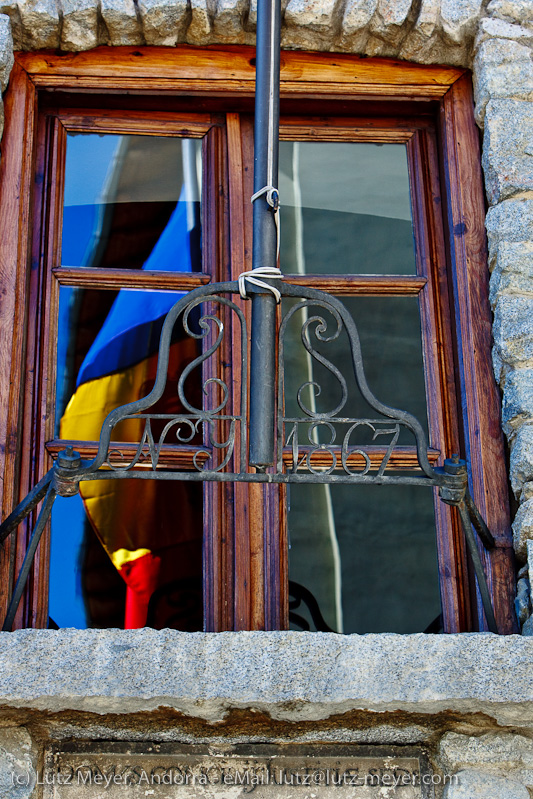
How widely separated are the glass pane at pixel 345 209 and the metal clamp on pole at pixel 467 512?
0.74m

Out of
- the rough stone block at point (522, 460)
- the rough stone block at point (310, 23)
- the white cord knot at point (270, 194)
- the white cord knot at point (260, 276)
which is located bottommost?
the rough stone block at point (522, 460)

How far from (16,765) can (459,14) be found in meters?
2.05

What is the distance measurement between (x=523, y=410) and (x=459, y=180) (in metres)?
0.66

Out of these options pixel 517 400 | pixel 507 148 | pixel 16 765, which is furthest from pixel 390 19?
pixel 16 765

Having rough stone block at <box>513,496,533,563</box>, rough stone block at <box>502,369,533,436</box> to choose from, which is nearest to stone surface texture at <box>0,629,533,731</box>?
rough stone block at <box>513,496,533,563</box>

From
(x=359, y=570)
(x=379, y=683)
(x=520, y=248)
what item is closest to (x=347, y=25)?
(x=520, y=248)

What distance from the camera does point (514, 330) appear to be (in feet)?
7.65

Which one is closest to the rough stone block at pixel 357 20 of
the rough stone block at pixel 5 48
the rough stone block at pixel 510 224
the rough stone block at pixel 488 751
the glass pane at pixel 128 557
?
the rough stone block at pixel 510 224

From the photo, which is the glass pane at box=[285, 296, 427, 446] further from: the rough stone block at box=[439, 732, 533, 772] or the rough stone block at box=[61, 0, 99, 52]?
the rough stone block at box=[61, 0, 99, 52]

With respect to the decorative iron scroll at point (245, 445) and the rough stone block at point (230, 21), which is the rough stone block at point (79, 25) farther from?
the decorative iron scroll at point (245, 445)

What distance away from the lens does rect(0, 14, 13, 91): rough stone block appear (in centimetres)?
247

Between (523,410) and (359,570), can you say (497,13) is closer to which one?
(523,410)

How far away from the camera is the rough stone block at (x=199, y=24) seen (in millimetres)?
2543

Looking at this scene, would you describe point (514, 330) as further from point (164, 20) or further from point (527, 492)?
point (164, 20)
